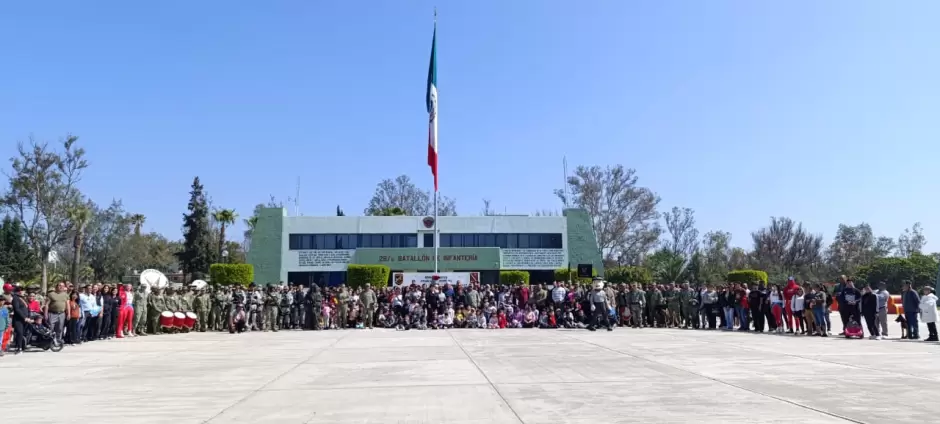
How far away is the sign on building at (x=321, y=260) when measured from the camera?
4525 cm

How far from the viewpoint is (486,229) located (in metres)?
46.3

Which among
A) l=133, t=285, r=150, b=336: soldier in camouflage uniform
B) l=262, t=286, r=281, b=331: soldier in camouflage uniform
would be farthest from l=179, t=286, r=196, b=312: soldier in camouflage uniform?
l=262, t=286, r=281, b=331: soldier in camouflage uniform

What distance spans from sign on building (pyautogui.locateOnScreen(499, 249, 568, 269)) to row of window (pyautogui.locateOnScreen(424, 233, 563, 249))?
31 centimetres

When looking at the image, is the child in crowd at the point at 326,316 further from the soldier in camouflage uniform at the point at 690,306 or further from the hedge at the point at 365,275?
the hedge at the point at 365,275

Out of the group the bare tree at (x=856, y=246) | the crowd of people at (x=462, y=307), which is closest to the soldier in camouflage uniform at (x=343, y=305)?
the crowd of people at (x=462, y=307)

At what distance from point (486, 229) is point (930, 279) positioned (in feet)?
95.7

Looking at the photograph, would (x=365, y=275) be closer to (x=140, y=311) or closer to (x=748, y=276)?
(x=140, y=311)

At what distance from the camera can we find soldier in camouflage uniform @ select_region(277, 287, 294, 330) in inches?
942

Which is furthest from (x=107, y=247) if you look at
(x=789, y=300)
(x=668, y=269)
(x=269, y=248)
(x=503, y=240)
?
(x=789, y=300)

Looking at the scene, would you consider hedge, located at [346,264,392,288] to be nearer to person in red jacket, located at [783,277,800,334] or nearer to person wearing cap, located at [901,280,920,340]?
person in red jacket, located at [783,277,800,334]

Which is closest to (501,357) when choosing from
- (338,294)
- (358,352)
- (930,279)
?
(358,352)

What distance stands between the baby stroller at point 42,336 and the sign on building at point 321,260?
28949 millimetres

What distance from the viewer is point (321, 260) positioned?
45344 millimetres

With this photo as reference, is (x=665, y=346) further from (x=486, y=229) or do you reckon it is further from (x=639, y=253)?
(x=639, y=253)
